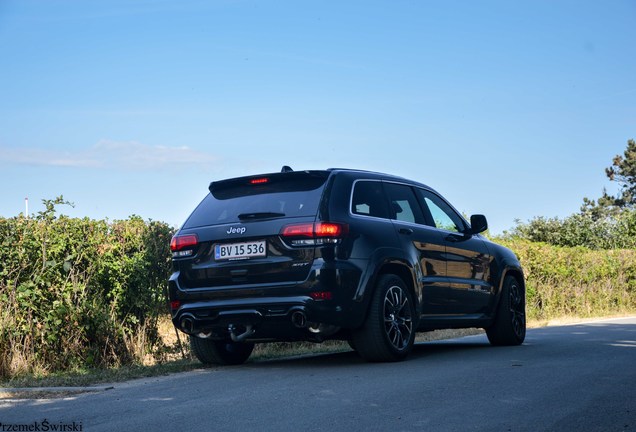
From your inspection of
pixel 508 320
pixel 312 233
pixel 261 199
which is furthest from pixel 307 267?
pixel 508 320

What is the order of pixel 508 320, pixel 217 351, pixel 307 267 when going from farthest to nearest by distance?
1. pixel 508 320
2. pixel 217 351
3. pixel 307 267

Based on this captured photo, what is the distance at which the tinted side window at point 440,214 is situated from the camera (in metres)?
10.5

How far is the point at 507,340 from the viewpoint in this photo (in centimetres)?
1138

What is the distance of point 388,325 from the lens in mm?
8992

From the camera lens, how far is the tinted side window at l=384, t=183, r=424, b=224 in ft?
31.9

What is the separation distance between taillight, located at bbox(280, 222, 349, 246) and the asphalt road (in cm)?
123

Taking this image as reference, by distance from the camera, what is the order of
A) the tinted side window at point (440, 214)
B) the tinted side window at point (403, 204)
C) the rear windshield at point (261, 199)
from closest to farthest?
the rear windshield at point (261, 199) < the tinted side window at point (403, 204) < the tinted side window at point (440, 214)

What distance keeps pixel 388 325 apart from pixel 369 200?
131 cm

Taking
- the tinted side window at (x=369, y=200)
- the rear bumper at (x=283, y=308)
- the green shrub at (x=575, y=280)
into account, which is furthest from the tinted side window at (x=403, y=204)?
the green shrub at (x=575, y=280)

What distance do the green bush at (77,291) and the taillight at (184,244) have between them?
1.38 metres

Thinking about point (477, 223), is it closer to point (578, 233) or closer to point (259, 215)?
point (259, 215)

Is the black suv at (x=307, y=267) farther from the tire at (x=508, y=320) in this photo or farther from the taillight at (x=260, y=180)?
the tire at (x=508, y=320)

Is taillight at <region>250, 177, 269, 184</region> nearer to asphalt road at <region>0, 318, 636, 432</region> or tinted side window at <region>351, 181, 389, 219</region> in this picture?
tinted side window at <region>351, 181, 389, 219</region>

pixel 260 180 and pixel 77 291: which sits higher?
pixel 260 180
